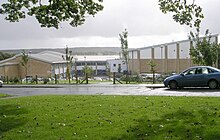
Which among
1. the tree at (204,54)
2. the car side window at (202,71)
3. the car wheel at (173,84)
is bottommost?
the car wheel at (173,84)

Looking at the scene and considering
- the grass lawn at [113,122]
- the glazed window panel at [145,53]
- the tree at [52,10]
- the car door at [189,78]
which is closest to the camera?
the grass lawn at [113,122]

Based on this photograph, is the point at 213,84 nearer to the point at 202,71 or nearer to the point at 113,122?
the point at 202,71

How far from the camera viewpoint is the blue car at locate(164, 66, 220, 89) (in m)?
21.8

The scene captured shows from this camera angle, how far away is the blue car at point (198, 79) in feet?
71.4

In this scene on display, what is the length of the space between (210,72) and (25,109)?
14254 mm

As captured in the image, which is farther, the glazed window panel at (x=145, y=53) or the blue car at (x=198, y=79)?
the glazed window panel at (x=145, y=53)

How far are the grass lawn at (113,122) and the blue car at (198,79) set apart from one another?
10648 mm

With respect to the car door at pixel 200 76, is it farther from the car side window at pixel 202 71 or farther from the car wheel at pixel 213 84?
the car wheel at pixel 213 84

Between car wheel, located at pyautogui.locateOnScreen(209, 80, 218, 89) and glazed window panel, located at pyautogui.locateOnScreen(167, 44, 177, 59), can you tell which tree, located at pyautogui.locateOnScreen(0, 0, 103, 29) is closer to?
car wheel, located at pyautogui.locateOnScreen(209, 80, 218, 89)

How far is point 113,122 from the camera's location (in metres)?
8.68

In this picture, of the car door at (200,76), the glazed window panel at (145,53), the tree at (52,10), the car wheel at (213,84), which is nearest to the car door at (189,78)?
the car door at (200,76)

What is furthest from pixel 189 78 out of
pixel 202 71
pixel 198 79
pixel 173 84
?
pixel 173 84

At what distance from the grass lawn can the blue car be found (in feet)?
34.9

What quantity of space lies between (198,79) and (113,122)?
14654 millimetres
